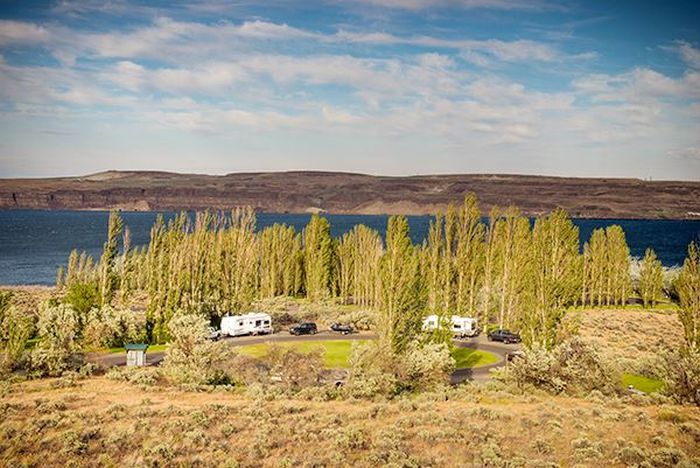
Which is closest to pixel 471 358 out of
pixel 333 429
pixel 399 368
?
pixel 399 368

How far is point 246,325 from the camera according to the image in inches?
2114

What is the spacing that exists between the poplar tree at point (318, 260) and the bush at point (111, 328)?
3134 centimetres

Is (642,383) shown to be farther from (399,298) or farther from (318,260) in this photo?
(318,260)

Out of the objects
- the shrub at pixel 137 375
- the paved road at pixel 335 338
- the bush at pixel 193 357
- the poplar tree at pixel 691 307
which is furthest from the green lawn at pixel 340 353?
the poplar tree at pixel 691 307

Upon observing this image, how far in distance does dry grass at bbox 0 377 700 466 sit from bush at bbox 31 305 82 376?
5019 mm

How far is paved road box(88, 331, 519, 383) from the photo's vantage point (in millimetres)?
40500

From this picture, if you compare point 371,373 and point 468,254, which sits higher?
point 468,254

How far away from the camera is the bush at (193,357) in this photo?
34312 millimetres

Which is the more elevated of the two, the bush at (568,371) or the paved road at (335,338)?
the bush at (568,371)

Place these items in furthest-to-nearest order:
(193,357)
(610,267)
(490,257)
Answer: (610,267)
(490,257)
(193,357)

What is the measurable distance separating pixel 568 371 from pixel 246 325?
3024 cm

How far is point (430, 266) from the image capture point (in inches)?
2255

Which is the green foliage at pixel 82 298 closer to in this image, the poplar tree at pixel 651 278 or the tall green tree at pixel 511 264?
the tall green tree at pixel 511 264

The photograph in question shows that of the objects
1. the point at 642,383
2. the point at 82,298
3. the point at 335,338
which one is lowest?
the point at 335,338
